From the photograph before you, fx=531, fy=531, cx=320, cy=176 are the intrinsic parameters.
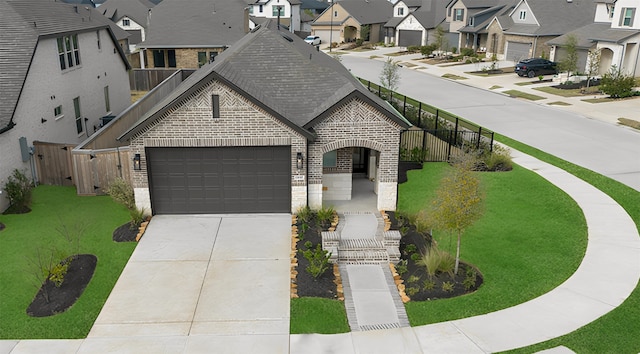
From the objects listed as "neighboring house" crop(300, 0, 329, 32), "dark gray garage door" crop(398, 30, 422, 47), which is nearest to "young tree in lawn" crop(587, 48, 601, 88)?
"dark gray garage door" crop(398, 30, 422, 47)

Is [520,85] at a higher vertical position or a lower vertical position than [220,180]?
higher

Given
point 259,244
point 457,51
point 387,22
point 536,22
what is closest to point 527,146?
point 259,244

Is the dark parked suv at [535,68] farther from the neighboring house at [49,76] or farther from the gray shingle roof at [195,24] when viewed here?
the neighboring house at [49,76]

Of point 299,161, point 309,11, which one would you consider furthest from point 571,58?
point 309,11

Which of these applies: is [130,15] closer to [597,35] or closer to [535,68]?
[535,68]

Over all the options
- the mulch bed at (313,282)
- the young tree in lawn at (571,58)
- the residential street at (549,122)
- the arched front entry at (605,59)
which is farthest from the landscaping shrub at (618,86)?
the mulch bed at (313,282)
